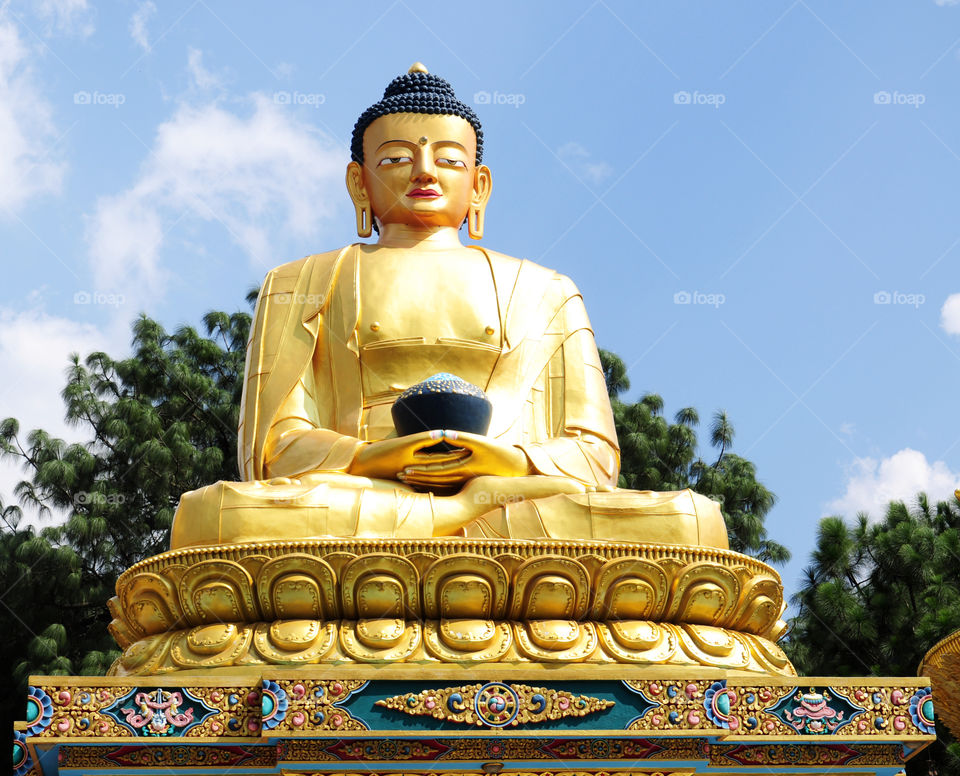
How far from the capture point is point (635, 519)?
6234mm

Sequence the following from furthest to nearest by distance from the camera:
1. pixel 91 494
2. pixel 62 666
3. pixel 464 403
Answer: pixel 91 494, pixel 62 666, pixel 464 403

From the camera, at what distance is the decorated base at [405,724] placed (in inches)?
212

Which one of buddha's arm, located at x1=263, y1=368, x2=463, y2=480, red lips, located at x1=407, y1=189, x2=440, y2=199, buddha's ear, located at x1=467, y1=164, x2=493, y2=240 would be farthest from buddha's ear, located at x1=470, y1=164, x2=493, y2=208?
buddha's arm, located at x1=263, y1=368, x2=463, y2=480

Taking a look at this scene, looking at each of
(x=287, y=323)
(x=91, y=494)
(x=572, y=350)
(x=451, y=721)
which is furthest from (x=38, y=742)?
(x=91, y=494)

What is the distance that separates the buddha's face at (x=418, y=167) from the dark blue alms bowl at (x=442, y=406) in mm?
1658

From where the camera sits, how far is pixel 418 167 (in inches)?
326

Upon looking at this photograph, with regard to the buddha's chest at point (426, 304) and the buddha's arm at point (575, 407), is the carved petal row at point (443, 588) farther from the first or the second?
the buddha's chest at point (426, 304)

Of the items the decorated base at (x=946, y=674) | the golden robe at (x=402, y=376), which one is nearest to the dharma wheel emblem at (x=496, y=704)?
the golden robe at (x=402, y=376)

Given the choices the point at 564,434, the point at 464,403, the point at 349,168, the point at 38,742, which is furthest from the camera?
the point at 349,168

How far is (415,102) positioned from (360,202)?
696 millimetres

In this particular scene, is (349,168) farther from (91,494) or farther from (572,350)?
(91,494)

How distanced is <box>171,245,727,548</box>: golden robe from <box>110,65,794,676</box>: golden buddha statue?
13 millimetres

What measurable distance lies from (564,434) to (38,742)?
3.31m

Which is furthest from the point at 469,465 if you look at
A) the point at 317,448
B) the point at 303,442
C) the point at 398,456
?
the point at 303,442
